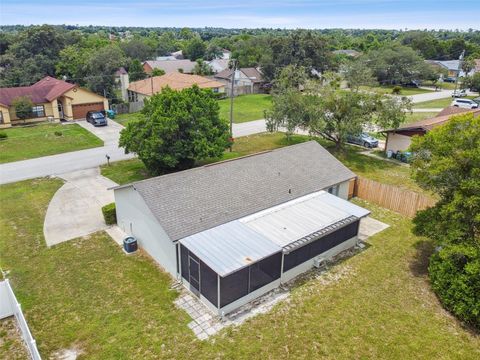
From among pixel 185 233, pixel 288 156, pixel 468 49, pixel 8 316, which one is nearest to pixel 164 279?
pixel 185 233

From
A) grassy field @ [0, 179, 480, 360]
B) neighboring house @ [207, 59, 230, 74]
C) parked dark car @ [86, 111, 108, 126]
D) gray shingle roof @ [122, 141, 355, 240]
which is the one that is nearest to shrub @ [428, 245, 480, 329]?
grassy field @ [0, 179, 480, 360]

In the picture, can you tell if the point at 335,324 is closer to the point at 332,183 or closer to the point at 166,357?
the point at 166,357

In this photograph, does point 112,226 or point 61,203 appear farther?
point 61,203

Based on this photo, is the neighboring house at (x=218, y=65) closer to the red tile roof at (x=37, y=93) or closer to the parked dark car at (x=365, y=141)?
the red tile roof at (x=37, y=93)

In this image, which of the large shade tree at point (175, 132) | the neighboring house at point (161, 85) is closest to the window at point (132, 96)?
the neighboring house at point (161, 85)

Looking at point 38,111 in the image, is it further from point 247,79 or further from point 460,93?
point 460,93

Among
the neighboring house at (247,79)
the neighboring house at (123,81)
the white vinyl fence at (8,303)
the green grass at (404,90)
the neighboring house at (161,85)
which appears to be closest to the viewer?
the white vinyl fence at (8,303)
